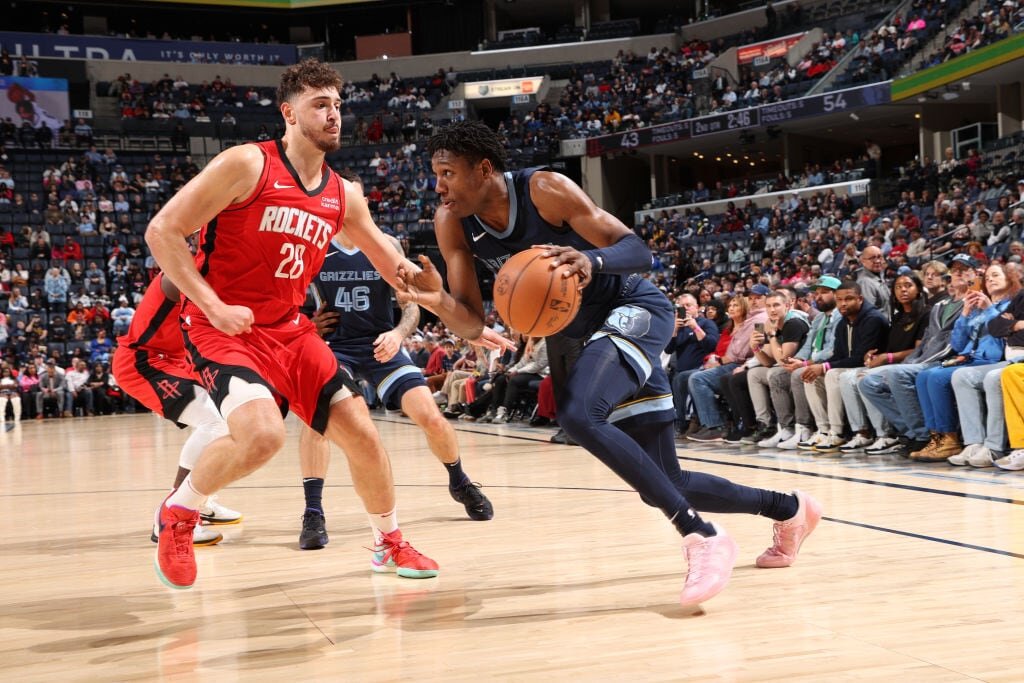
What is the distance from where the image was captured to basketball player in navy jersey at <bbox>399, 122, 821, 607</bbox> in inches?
128

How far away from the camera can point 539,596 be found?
3482 millimetres

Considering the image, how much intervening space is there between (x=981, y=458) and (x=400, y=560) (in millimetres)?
4182

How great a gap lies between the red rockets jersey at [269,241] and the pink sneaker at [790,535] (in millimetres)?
1964

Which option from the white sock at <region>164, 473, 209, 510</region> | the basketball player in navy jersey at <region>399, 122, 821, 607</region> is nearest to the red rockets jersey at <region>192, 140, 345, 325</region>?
the basketball player in navy jersey at <region>399, 122, 821, 607</region>

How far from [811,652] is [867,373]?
16.3ft

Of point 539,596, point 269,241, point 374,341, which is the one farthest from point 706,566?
point 374,341

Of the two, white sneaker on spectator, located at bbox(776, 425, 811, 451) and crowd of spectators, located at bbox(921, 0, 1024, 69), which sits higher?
crowd of spectators, located at bbox(921, 0, 1024, 69)

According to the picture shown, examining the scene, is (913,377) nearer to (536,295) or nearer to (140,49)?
(536,295)

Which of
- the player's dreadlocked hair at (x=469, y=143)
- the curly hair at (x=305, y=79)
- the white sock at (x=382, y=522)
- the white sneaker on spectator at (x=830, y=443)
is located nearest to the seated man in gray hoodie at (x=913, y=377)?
the white sneaker on spectator at (x=830, y=443)

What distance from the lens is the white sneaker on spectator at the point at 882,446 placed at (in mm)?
7297

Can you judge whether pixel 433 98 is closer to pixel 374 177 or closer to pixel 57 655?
pixel 374 177

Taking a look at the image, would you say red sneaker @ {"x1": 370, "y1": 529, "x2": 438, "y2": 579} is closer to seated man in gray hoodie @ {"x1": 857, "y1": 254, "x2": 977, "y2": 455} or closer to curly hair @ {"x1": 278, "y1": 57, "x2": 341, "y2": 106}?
curly hair @ {"x1": 278, "y1": 57, "x2": 341, "y2": 106}

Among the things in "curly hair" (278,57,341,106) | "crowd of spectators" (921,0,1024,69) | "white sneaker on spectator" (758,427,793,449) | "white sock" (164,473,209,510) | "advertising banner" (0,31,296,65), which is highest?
"advertising banner" (0,31,296,65)

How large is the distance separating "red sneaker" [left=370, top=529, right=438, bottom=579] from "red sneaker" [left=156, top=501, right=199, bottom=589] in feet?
2.52
